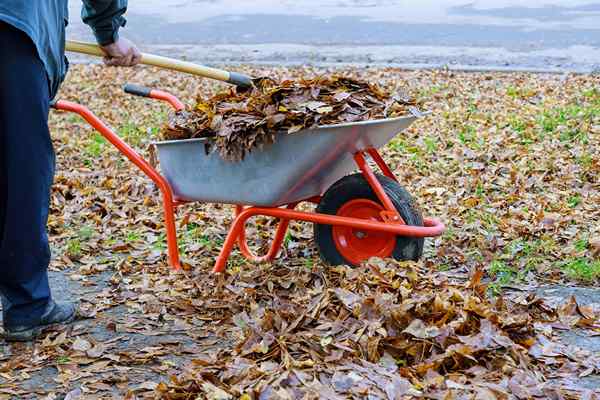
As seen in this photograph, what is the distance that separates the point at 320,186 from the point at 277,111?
52cm

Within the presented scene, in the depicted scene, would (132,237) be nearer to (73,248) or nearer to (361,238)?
(73,248)

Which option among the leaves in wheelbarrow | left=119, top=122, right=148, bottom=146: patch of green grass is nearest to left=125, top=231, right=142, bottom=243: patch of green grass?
the leaves in wheelbarrow

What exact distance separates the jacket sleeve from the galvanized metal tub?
54cm

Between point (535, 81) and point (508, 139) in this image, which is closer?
point (508, 139)

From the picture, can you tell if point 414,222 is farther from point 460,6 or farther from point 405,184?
point 460,6

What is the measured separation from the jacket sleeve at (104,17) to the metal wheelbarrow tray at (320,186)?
1.26ft

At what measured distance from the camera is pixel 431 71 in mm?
9914

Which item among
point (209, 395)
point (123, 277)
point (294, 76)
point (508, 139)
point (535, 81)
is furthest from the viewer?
point (294, 76)

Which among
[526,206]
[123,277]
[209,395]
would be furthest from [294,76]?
[209,395]

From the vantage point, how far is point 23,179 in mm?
3533

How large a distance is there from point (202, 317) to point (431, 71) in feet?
21.5

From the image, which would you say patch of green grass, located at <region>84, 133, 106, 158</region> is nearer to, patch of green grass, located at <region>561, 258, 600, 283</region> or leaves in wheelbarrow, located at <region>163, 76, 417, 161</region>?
leaves in wheelbarrow, located at <region>163, 76, 417, 161</region>

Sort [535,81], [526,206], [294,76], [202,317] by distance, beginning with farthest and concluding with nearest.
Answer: [294,76], [535,81], [526,206], [202,317]

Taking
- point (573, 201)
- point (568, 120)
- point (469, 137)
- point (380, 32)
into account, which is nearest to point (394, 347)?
point (573, 201)
